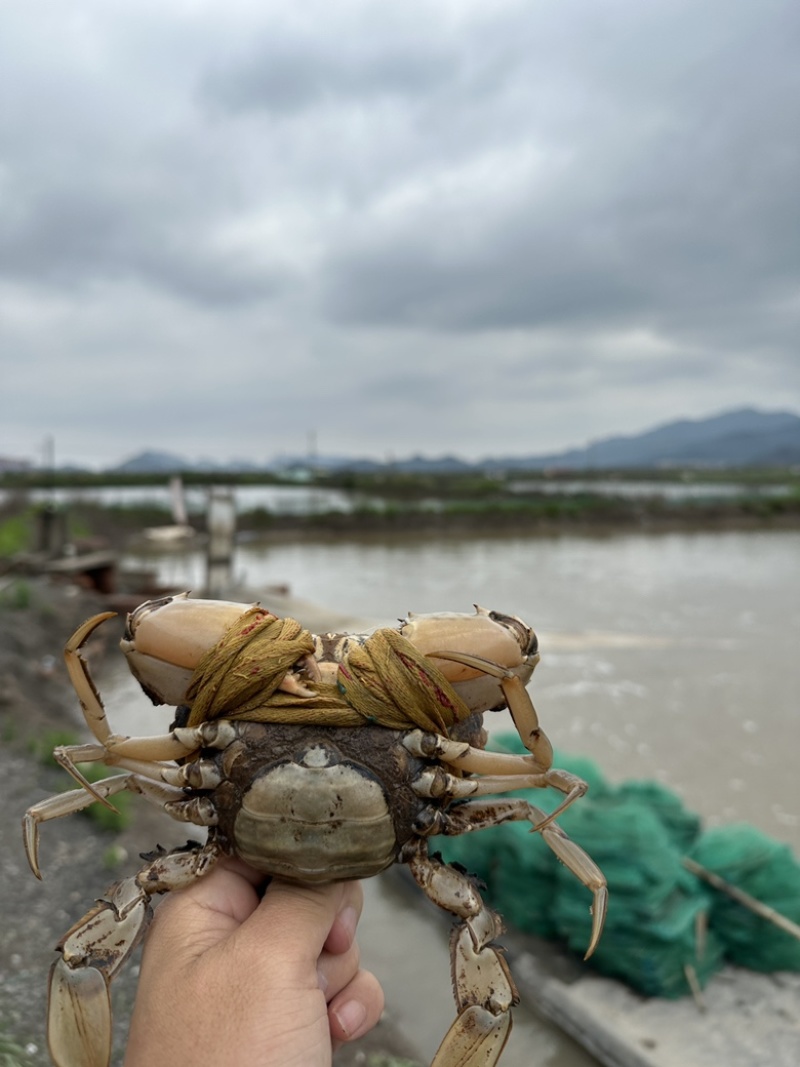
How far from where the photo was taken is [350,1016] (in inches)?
82.0

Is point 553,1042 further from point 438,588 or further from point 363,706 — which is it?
point 438,588

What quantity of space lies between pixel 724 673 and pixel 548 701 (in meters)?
A: 4.14

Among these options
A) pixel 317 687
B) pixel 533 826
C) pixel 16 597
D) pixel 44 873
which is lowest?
pixel 44 873

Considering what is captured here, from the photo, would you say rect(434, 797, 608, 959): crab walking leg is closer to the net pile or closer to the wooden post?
the net pile

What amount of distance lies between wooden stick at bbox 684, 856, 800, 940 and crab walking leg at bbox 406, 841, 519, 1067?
12.8ft

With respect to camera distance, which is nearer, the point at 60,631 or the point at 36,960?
the point at 36,960

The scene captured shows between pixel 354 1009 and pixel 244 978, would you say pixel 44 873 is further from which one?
pixel 244 978

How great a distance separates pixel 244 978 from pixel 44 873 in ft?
16.3

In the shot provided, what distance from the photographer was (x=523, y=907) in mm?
5605

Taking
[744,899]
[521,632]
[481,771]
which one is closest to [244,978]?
[481,771]

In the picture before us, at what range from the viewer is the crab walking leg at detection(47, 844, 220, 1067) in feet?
6.13

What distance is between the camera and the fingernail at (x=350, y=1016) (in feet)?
6.77

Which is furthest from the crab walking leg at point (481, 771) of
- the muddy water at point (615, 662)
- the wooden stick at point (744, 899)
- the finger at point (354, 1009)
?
the wooden stick at point (744, 899)

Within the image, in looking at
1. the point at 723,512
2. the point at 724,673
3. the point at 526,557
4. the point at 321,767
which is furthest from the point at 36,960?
the point at 723,512
